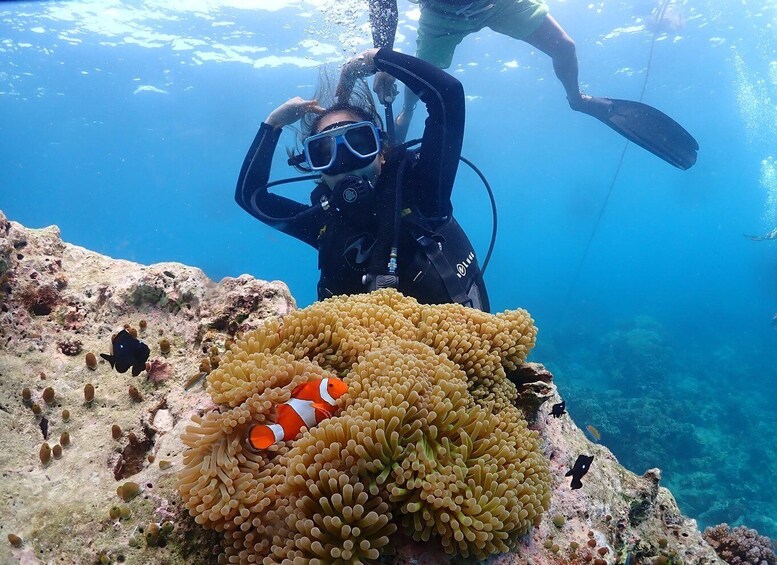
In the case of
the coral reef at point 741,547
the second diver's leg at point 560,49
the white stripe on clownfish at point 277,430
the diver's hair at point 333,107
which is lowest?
the coral reef at point 741,547

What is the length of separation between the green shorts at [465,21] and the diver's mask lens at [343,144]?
10.2 feet

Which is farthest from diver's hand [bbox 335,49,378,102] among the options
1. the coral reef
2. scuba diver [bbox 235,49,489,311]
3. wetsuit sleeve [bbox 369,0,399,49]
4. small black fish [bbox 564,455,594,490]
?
the coral reef

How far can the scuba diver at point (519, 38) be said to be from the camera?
5559mm

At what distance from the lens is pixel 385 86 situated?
473 centimetres

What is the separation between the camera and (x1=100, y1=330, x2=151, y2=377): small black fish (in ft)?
8.83

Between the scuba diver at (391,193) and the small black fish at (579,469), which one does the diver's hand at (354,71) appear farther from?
the small black fish at (579,469)

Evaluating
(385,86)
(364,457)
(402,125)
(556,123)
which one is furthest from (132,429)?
(556,123)

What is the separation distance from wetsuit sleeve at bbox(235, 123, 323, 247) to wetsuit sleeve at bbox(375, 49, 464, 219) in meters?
Answer: 1.33

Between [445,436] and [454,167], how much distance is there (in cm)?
303

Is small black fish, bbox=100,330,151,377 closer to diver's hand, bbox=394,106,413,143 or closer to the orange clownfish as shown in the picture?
the orange clownfish

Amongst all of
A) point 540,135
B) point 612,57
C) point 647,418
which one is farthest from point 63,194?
point 647,418

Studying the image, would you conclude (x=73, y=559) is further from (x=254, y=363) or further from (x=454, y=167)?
(x=454, y=167)

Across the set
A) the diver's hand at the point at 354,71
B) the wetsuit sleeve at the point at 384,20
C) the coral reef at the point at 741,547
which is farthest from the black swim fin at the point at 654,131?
the coral reef at the point at 741,547

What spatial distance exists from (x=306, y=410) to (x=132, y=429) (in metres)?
1.33
